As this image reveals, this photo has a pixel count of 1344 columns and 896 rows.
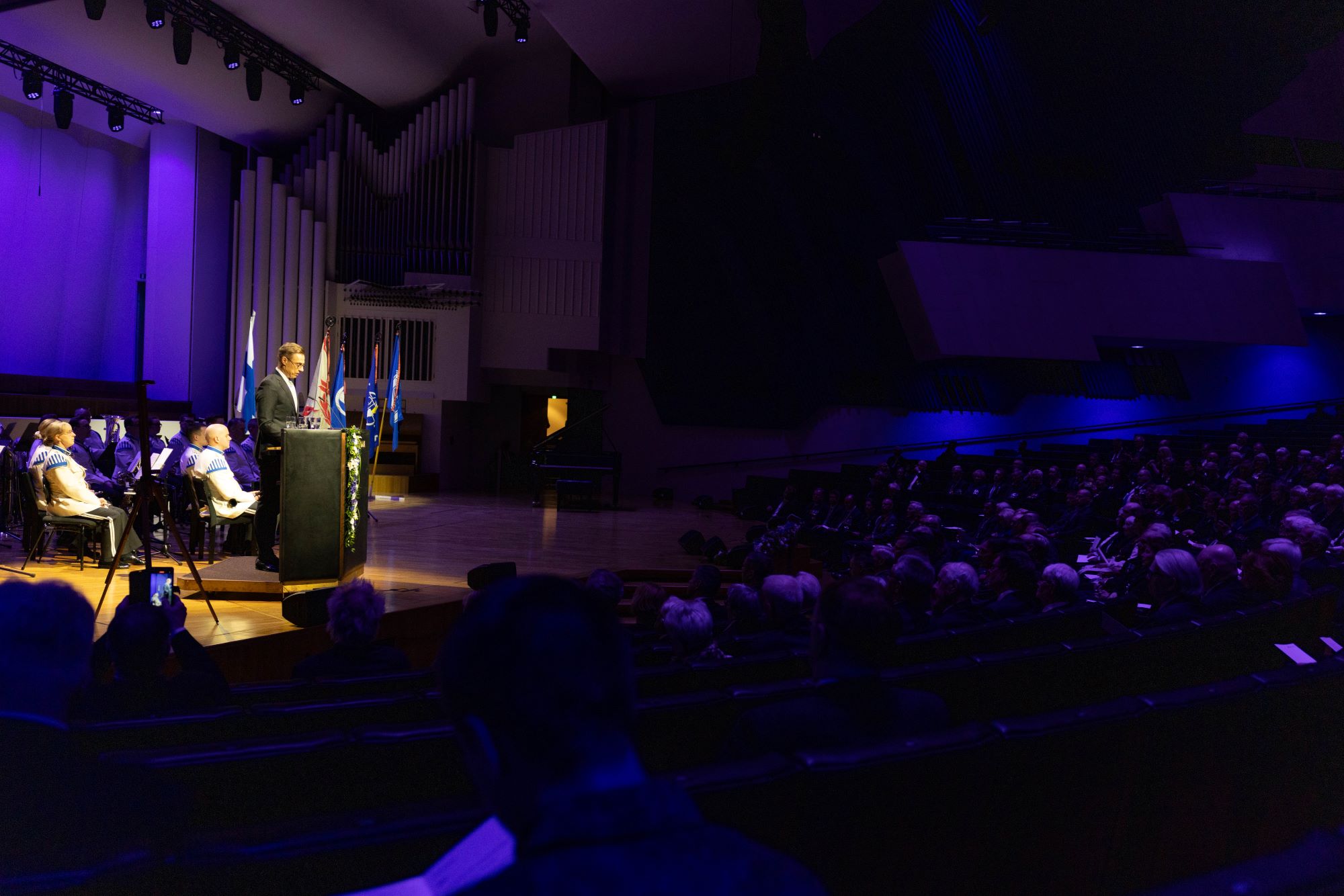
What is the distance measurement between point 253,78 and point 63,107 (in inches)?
80.3

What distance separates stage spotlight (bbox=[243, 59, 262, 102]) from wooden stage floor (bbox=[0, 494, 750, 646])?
5.07 m

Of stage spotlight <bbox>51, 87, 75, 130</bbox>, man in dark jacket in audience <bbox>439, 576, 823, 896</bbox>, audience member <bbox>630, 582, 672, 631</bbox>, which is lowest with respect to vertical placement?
audience member <bbox>630, 582, 672, 631</bbox>

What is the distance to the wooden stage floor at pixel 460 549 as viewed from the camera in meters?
5.03

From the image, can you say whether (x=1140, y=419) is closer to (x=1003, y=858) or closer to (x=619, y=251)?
(x=619, y=251)

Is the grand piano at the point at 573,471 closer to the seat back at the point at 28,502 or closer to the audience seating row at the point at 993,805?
the seat back at the point at 28,502

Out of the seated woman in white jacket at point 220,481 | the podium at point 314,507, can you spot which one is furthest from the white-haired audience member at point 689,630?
the seated woman in white jacket at point 220,481

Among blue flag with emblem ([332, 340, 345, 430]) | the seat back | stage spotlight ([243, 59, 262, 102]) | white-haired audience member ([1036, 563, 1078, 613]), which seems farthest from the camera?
stage spotlight ([243, 59, 262, 102])

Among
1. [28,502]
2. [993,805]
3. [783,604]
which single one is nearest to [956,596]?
[783,604]

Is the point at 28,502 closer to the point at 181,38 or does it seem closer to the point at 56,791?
the point at 181,38

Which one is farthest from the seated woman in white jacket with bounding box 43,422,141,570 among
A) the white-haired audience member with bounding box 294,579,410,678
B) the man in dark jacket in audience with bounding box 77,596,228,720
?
the man in dark jacket in audience with bounding box 77,596,228,720

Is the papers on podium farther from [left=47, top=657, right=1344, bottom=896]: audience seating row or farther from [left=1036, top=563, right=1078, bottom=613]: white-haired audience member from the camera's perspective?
[left=1036, top=563, right=1078, bottom=613]: white-haired audience member

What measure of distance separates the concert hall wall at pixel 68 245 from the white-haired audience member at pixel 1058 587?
12.0 metres

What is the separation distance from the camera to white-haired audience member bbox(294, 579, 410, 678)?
9.47 ft

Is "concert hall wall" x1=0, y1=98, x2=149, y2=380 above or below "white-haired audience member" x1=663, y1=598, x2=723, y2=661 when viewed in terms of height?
above
